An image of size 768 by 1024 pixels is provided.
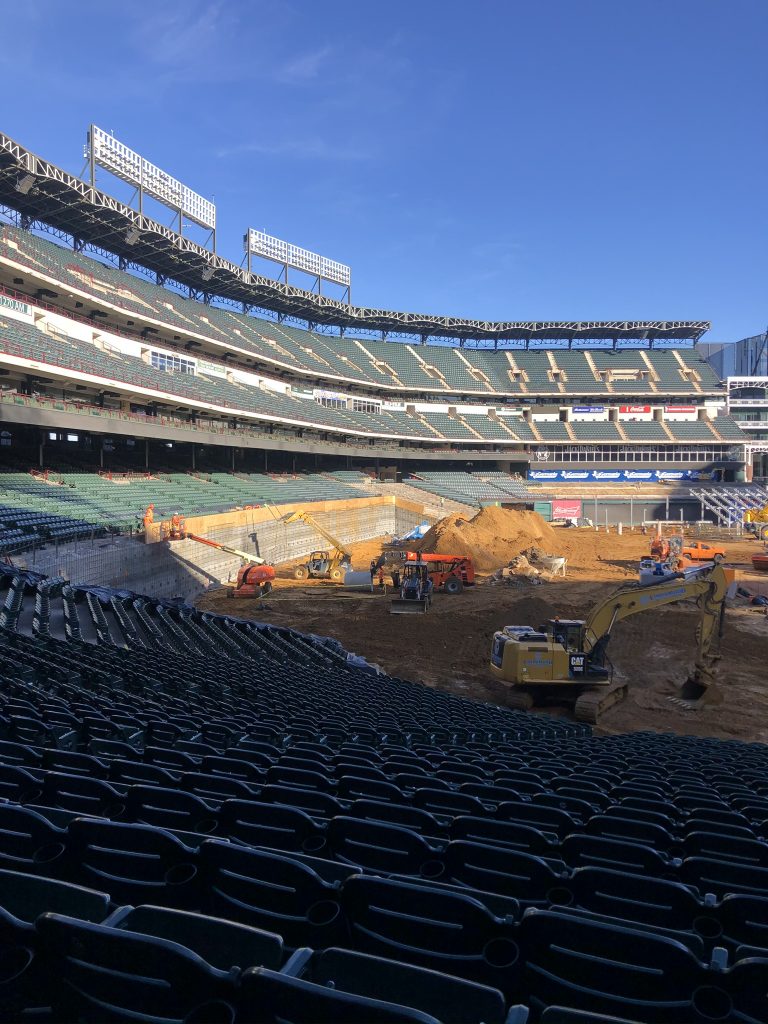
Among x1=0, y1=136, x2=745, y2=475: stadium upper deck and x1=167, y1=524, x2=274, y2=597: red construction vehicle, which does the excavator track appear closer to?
x1=167, y1=524, x2=274, y2=597: red construction vehicle

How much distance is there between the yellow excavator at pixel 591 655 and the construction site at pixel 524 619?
1.22 feet

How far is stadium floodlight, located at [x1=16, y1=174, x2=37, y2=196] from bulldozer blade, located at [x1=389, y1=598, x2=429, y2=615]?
117ft

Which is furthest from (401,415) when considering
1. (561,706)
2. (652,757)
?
(652,757)

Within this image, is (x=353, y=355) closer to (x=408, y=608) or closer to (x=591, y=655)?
(x=408, y=608)

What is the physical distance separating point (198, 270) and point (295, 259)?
17.6m

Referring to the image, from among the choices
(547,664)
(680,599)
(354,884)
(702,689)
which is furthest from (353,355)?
(354,884)

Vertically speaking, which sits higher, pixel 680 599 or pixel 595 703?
pixel 680 599

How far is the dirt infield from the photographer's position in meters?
17.3

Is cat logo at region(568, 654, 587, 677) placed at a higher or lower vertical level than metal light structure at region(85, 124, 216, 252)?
lower

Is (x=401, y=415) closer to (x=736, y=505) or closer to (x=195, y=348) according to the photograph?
(x=195, y=348)

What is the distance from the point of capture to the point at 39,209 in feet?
144

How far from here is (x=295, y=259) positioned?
73125mm

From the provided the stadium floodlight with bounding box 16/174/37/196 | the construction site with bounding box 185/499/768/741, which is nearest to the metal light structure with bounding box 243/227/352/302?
the stadium floodlight with bounding box 16/174/37/196

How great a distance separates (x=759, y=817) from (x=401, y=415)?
6991 cm
